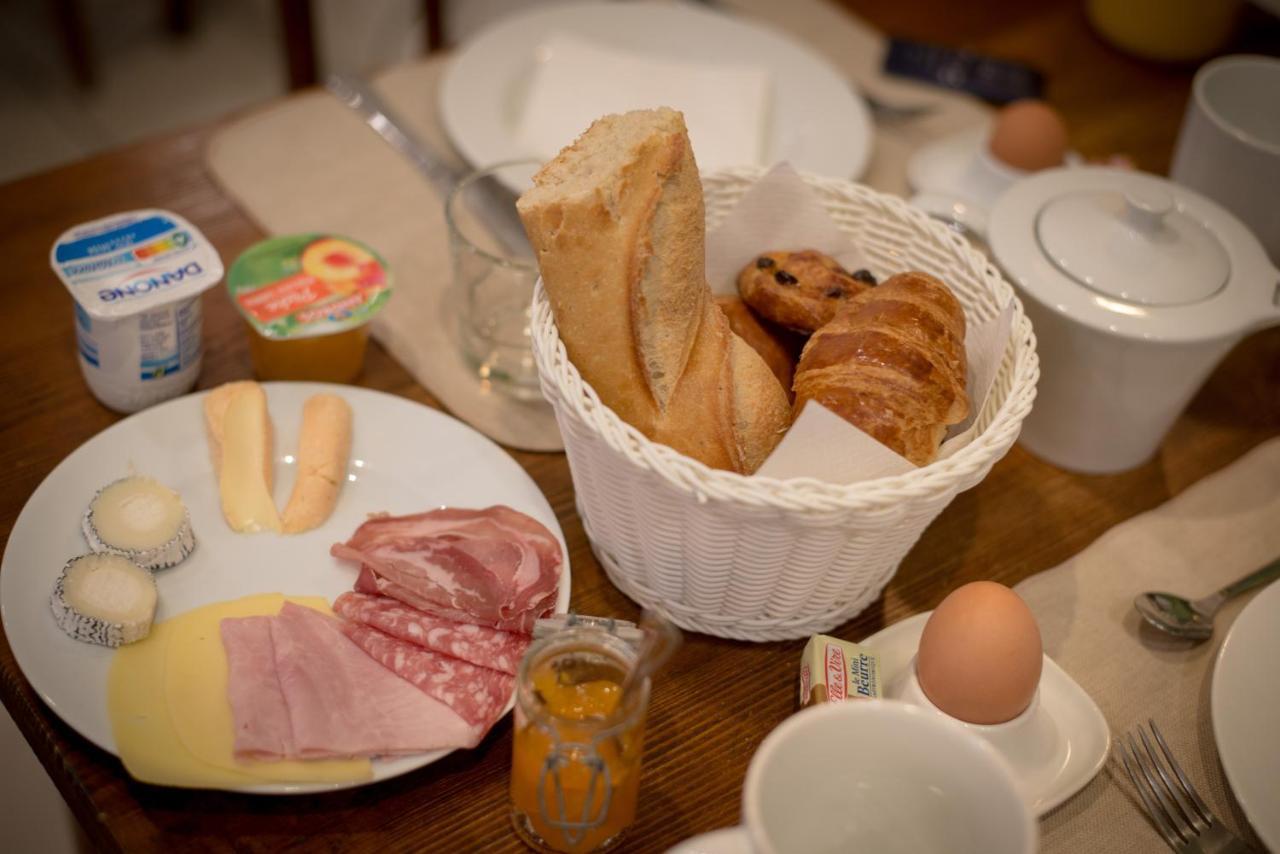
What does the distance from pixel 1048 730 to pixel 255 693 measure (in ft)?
1.99

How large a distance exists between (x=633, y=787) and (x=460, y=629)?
196 millimetres

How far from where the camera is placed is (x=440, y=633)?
916 millimetres

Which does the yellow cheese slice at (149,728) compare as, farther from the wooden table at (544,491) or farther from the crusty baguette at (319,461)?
the crusty baguette at (319,461)

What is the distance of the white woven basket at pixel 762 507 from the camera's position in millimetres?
819

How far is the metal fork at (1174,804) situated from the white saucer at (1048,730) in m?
0.03

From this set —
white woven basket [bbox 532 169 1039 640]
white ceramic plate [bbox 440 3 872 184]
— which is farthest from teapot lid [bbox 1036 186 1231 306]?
white ceramic plate [bbox 440 3 872 184]

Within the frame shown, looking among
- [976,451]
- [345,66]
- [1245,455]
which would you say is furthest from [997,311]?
[345,66]

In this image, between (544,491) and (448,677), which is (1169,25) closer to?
(544,491)

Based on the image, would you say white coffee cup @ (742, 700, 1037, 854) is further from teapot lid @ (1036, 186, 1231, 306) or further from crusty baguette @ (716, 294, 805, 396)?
teapot lid @ (1036, 186, 1231, 306)

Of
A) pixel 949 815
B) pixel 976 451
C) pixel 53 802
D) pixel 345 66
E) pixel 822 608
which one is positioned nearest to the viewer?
pixel 949 815

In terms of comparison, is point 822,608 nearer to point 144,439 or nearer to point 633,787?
point 633,787

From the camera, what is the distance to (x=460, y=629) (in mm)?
923

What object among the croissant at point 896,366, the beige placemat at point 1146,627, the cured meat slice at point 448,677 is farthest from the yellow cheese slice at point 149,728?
the beige placemat at point 1146,627

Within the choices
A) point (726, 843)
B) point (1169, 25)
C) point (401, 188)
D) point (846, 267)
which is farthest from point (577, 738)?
point (1169, 25)
